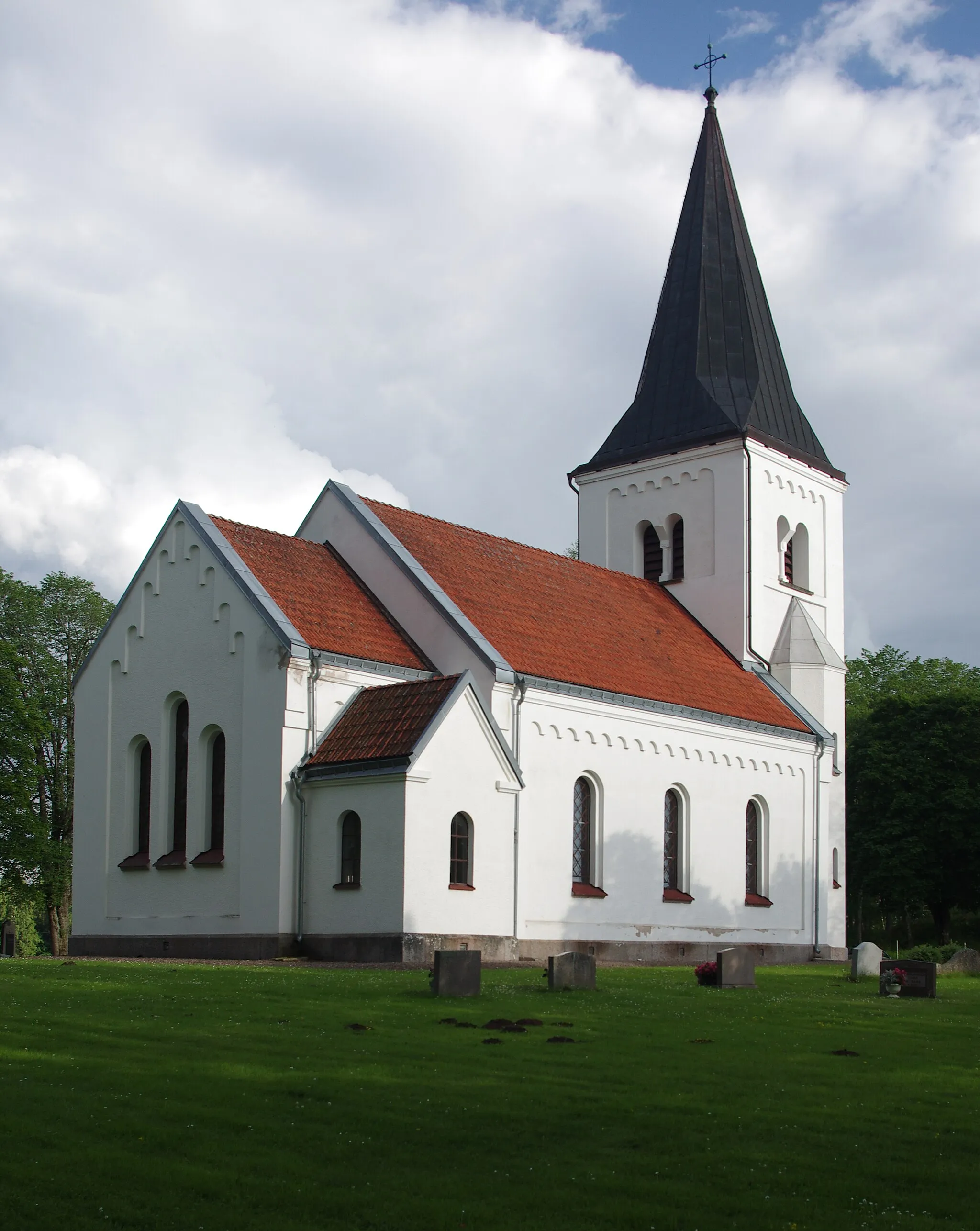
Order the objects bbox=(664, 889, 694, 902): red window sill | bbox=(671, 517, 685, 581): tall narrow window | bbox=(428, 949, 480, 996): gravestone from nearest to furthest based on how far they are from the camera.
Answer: bbox=(428, 949, 480, 996): gravestone
bbox=(664, 889, 694, 902): red window sill
bbox=(671, 517, 685, 581): tall narrow window

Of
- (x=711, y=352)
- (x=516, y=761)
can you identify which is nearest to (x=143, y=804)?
(x=516, y=761)

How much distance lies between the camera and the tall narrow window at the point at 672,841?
32656 millimetres

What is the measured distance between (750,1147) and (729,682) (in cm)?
2750

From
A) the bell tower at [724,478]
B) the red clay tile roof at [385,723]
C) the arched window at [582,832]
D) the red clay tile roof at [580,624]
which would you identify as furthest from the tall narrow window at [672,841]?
the red clay tile roof at [385,723]

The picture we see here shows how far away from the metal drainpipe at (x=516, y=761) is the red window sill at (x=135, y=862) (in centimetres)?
743

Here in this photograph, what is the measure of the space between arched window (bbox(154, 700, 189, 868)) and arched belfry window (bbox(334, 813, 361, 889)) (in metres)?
3.96

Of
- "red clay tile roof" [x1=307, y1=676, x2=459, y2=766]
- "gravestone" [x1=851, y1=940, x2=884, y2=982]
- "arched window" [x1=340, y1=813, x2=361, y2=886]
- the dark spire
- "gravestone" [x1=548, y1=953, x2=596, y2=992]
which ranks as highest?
the dark spire

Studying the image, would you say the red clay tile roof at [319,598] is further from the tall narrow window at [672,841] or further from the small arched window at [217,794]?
the tall narrow window at [672,841]

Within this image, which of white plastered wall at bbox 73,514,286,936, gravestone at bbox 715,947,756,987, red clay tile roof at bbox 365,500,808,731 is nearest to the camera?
gravestone at bbox 715,947,756,987

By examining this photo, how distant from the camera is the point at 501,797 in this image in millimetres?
26938

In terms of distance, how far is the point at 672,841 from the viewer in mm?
32875

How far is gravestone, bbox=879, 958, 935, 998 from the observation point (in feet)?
66.8

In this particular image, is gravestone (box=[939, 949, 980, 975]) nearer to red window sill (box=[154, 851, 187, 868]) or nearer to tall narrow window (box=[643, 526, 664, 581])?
red window sill (box=[154, 851, 187, 868])

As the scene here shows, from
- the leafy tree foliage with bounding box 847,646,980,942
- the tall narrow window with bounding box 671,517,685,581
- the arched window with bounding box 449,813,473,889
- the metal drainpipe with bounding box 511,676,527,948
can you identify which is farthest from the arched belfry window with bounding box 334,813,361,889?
the leafy tree foliage with bounding box 847,646,980,942
